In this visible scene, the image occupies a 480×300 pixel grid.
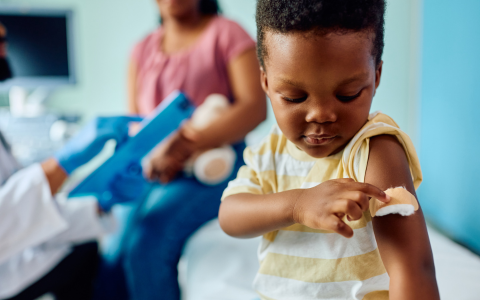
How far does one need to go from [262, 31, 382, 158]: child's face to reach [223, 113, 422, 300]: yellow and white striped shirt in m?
0.03

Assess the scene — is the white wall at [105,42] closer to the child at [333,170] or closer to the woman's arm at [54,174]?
the woman's arm at [54,174]

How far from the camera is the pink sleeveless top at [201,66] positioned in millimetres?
1089

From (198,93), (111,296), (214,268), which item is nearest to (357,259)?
(214,268)

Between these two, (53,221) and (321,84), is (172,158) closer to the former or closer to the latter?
(53,221)

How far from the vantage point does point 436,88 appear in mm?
960

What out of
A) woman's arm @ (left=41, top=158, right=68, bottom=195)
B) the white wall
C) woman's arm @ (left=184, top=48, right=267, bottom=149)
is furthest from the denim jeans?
the white wall

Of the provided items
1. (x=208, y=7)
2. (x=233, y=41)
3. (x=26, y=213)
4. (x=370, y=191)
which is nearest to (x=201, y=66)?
(x=233, y=41)

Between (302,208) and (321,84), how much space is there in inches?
5.2

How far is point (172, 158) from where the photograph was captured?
1.03m

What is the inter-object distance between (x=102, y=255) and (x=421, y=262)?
1085 mm

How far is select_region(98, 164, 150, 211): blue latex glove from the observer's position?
1.05 metres

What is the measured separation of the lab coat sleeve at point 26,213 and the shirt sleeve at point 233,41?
557 mm

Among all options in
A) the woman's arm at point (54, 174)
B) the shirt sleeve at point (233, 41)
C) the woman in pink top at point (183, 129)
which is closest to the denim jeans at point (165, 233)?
the woman in pink top at point (183, 129)

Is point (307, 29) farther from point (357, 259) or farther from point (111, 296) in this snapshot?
point (111, 296)
